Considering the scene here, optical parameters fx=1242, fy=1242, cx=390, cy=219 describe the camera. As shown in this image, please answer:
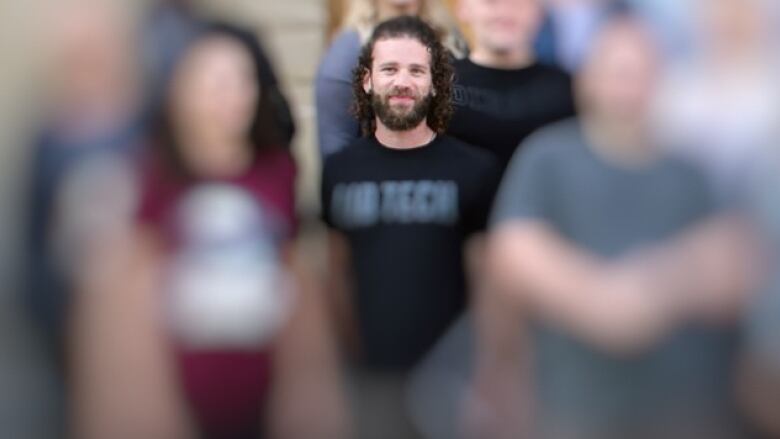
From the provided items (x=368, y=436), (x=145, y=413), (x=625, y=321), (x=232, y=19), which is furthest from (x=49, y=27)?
(x=625, y=321)

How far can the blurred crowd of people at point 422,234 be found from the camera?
2244mm

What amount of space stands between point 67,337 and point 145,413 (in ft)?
0.67

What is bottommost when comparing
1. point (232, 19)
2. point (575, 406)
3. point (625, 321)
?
point (575, 406)

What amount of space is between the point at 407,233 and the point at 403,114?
0.80 ft

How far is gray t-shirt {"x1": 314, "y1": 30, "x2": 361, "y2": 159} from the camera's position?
2557 millimetres

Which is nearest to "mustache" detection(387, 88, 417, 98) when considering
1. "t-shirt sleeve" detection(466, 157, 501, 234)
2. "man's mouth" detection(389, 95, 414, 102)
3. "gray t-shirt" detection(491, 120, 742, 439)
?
"man's mouth" detection(389, 95, 414, 102)

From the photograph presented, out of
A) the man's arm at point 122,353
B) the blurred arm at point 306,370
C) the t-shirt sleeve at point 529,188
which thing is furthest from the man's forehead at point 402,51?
the man's arm at point 122,353

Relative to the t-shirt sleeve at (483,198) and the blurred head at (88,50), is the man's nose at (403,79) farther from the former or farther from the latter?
the blurred head at (88,50)

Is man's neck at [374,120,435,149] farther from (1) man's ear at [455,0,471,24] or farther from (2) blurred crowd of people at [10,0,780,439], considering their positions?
(1) man's ear at [455,0,471,24]

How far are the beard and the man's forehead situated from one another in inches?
2.9

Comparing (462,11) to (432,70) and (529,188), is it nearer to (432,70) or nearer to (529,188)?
(432,70)

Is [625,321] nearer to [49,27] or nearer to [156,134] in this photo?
[156,134]

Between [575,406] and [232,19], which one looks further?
[232,19]

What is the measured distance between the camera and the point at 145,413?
7.73 ft
